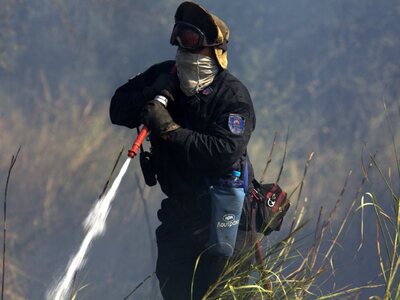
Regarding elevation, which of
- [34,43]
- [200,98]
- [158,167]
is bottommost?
[34,43]

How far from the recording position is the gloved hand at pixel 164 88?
259 centimetres

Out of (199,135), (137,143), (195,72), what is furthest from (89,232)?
(195,72)

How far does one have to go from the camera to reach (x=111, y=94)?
280 inches

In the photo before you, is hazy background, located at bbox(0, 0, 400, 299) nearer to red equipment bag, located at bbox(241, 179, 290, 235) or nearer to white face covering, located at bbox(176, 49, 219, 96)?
red equipment bag, located at bbox(241, 179, 290, 235)

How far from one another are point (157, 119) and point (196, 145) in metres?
0.14

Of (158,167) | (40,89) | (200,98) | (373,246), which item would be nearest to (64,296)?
(158,167)

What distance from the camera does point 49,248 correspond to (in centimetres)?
734

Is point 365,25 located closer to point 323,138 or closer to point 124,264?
point 323,138

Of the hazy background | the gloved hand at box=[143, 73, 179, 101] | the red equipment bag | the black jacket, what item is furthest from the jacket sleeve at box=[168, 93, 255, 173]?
the hazy background

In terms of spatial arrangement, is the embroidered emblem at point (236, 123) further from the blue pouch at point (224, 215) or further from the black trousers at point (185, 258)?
the black trousers at point (185, 258)

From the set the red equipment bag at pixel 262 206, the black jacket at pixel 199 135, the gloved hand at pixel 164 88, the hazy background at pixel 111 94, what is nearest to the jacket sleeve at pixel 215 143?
the black jacket at pixel 199 135

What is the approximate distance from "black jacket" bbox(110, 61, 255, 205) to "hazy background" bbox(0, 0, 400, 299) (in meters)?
4.37

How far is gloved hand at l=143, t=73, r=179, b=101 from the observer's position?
2.59 meters

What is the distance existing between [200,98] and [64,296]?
0.75m
